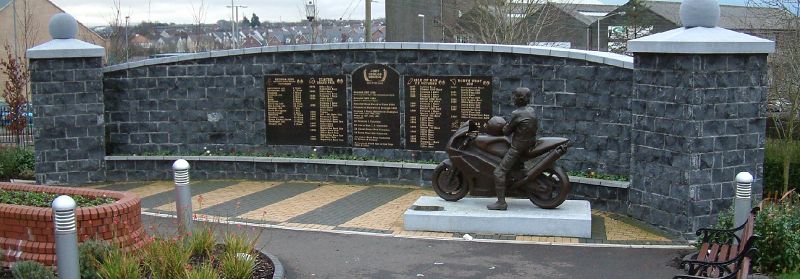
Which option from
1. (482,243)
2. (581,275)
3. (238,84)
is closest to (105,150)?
(238,84)

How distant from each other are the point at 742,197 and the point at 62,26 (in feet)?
40.3

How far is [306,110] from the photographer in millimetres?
15359

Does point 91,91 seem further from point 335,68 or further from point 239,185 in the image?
point 335,68

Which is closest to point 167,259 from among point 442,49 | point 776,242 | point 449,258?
point 449,258

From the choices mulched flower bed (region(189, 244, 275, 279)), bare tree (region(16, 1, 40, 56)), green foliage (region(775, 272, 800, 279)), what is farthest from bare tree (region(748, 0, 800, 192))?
bare tree (region(16, 1, 40, 56))

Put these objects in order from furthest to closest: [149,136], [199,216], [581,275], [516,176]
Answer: [149,136], [199,216], [516,176], [581,275]

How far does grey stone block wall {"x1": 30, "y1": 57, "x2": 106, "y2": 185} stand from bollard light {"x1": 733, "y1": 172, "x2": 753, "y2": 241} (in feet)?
38.2

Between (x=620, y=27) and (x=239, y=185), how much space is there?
39514 mm

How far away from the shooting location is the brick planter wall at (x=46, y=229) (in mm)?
8383

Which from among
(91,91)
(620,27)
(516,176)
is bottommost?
(516,176)

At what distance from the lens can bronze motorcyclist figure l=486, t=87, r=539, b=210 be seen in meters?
10.5

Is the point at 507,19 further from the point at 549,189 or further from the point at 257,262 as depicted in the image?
the point at 257,262

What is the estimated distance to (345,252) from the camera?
9.86 meters

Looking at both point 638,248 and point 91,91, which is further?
point 91,91
